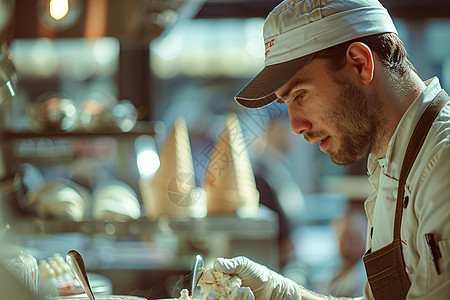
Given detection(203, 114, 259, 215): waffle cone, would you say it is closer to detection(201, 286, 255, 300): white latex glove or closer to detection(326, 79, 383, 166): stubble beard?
detection(326, 79, 383, 166): stubble beard

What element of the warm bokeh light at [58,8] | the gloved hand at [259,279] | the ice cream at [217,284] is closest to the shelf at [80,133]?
the warm bokeh light at [58,8]

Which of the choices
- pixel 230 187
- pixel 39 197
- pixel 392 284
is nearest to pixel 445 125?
pixel 392 284

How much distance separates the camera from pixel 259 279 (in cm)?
119

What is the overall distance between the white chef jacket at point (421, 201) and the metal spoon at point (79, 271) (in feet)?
1.83

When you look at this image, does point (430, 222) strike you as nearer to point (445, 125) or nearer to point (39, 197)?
point (445, 125)

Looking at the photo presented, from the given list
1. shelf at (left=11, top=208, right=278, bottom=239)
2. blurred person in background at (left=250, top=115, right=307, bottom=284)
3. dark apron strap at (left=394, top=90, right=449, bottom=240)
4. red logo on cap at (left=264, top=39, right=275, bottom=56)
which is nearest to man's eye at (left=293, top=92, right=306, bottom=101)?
red logo on cap at (left=264, top=39, right=275, bottom=56)

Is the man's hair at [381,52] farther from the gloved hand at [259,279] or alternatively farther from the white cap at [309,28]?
the gloved hand at [259,279]

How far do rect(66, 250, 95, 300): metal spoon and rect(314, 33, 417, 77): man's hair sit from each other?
616 mm

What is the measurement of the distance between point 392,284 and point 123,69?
2689 mm

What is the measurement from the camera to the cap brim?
118 cm

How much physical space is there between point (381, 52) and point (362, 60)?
51mm

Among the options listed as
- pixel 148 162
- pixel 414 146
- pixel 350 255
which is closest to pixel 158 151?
pixel 148 162

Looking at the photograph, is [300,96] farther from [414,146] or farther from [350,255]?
[350,255]

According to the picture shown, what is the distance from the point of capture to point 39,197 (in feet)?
8.30
